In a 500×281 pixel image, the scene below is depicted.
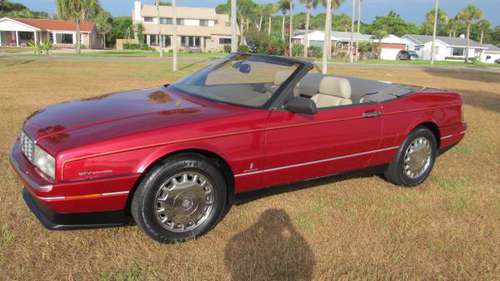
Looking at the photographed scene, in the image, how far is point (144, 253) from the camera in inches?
130

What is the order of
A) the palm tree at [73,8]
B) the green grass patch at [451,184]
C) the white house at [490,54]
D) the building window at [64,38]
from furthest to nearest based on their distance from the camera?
the white house at [490,54]
the building window at [64,38]
the palm tree at [73,8]
the green grass patch at [451,184]

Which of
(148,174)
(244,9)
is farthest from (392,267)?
(244,9)

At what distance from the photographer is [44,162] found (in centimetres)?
308

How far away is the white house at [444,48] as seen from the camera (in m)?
74.1

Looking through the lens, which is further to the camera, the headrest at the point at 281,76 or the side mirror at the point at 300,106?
the headrest at the point at 281,76

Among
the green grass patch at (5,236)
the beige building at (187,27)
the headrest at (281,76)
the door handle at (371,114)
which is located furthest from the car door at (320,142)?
the beige building at (187,27)

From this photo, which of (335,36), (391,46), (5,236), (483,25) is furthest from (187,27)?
(5,236)

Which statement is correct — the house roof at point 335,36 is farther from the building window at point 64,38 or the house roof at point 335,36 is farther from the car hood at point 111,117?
the car hood at point 111,117

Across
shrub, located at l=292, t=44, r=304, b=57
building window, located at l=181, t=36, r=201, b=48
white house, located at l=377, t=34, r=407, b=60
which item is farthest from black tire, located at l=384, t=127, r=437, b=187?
white house, located at l=377, t=34, r=407, b=60

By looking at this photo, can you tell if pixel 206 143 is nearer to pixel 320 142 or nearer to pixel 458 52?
pixel 320 142

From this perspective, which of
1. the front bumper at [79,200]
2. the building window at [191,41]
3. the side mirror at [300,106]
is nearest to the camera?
the front bumper at [79,200]

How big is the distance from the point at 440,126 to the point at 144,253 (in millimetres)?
3593

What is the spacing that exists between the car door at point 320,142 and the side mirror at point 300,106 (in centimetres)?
8

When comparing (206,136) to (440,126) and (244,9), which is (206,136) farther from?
(244,9)
